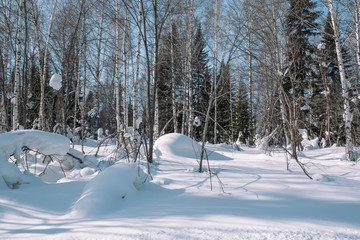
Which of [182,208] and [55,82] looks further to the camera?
[55,82]

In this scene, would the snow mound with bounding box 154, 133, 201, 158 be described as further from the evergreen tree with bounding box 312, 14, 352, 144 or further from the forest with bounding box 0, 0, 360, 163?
the evergreen tree with bounding box 312, 14, 352, 144

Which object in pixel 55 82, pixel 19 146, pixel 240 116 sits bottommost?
pixel 19 146

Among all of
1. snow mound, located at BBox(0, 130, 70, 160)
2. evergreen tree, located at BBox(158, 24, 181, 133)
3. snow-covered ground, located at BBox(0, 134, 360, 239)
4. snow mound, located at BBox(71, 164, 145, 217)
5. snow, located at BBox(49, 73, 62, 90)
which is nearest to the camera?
snow-covered ground, located at BBox(0, 134, 360, 239)

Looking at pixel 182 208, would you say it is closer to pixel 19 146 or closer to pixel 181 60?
pixel 19 146

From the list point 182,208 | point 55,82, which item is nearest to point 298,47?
point 55,82

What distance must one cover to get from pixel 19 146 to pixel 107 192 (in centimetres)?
177

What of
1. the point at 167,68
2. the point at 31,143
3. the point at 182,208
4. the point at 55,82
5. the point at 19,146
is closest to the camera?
the point at 182,208

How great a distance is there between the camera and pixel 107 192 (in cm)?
200

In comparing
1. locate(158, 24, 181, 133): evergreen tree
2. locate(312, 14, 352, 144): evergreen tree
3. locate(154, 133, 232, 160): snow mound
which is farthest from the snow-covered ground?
locate(312, 14, 352, 144): evergreen tree

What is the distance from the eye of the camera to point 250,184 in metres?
2.40

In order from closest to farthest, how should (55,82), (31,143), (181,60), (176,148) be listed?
1. (31,143)
2. (176,148)
3. (55,82)
4. (181,60)

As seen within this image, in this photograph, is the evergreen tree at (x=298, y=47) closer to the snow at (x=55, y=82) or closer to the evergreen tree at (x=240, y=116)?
the evergreen tree at (x=240, y=116)

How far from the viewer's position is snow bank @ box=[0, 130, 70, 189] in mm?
2357

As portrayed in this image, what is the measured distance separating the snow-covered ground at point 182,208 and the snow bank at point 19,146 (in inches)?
5.3
